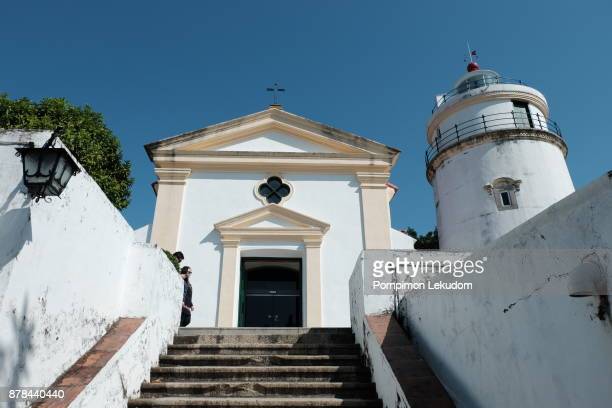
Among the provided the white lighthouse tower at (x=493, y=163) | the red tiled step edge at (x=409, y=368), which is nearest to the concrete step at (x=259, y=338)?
the red tiled step edge at (x=409, y=368)

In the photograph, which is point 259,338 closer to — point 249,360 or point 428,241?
point 249,360

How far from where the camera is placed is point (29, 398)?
12.5ft

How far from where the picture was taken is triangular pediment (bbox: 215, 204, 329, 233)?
11164 mm

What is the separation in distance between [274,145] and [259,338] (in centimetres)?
688

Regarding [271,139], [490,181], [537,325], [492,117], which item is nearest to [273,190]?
[271,139]

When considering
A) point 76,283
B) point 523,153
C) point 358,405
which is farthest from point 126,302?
point 523,153

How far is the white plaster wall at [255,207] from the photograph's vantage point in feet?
34.2

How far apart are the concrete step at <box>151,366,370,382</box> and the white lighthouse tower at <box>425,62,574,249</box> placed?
31.1 feet

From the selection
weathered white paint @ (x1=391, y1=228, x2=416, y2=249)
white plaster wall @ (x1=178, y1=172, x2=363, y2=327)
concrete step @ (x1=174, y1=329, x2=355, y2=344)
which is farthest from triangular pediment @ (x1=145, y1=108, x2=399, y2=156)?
concrete step @ (x1=174, y1=329, x2=355, y2=344)

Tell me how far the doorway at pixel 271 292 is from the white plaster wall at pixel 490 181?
20.8 feet

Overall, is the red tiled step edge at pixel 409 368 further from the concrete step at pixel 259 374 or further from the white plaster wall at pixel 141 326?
the white plaster wall at pixel 141 326

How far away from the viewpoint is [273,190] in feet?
38.9

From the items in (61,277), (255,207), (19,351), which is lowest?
(19,351)

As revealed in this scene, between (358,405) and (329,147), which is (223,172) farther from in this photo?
(358,405)
